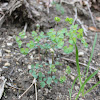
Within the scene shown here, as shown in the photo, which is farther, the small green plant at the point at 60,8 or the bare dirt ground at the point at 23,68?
the small green plant at the point at 60,8

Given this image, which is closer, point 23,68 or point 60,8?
point 23,68

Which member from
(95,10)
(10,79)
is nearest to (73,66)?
(10,79)

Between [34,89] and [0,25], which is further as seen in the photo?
[0,25]

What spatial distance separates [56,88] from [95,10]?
6.42ft

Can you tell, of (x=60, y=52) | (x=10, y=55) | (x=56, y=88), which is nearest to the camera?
(x=56, y=88)

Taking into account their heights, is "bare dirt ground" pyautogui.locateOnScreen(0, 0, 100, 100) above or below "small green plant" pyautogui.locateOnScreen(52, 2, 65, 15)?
below

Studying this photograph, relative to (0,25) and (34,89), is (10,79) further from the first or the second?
(0,25)

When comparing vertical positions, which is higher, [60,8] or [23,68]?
[60,8]

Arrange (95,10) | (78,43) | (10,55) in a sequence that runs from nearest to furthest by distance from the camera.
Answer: (10,55)
(78,43)
(95,10)

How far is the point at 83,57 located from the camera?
175 cm

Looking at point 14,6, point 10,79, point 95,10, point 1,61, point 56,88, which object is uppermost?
point 14,6

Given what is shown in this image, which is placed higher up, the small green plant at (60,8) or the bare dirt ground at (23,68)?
the small green plant at (60,8)

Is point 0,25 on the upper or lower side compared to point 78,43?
upper

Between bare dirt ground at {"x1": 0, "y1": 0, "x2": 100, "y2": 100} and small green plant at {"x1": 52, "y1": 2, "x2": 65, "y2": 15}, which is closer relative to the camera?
bare dirt ground at {"x1": 0, "y1": 0, "x2": 100, "y2": 100}
